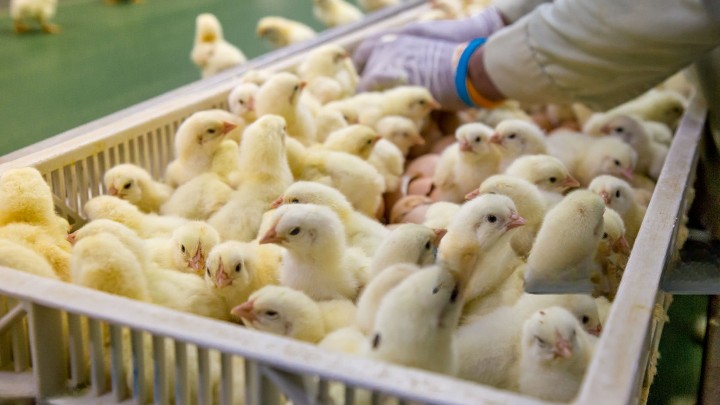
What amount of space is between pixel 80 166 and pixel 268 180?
1.38ft

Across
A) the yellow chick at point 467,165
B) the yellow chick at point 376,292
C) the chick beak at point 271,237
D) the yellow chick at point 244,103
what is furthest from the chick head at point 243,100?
the yellow chick at point 376,292

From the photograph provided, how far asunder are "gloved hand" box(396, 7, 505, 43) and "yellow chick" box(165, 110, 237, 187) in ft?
3.65

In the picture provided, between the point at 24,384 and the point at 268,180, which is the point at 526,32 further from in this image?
the point at 24,384

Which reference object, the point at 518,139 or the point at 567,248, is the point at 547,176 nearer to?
the point at 518,139

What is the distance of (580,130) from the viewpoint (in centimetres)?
277

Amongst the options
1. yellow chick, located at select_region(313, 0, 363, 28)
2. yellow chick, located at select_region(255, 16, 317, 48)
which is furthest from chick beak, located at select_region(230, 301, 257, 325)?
yellow chick, located at select_region(313, 0, 363, 28)

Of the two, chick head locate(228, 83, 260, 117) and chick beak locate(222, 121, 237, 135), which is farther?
chick head locate(228, 83, 260, 117)

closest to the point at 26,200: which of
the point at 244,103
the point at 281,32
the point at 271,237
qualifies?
the point at 271,237

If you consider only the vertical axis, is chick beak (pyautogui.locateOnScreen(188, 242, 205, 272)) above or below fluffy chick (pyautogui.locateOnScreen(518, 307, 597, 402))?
below

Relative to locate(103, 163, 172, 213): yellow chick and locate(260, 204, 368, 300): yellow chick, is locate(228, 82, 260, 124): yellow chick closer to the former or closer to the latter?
locate(103, 163, 172, 213): yellow chick

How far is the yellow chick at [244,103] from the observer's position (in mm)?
2234

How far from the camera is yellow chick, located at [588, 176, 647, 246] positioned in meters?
1.81

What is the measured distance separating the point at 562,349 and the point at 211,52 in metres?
2.46

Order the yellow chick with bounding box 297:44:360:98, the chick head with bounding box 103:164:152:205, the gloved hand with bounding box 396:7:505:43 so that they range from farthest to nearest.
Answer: the gloved hand with bounding box 396:7:505:43 → the yellow chick with bounding box 297:44:360:98 → the chick head with bounding box 103:164:152:205
